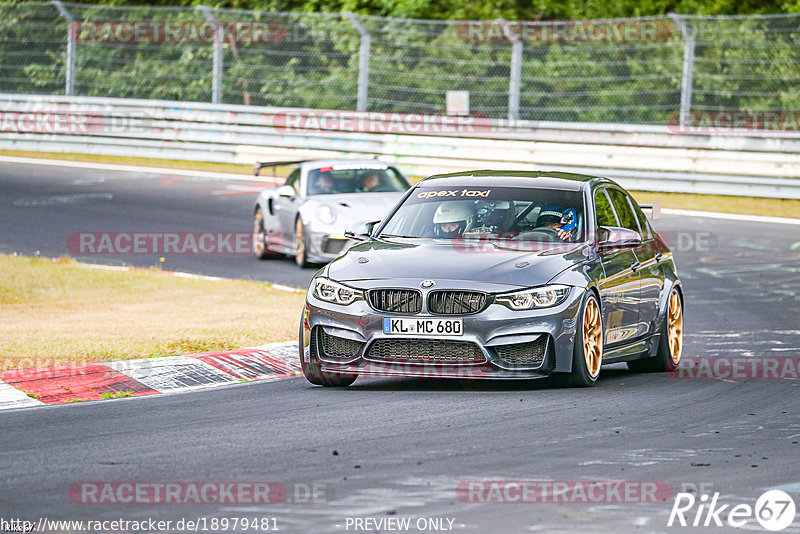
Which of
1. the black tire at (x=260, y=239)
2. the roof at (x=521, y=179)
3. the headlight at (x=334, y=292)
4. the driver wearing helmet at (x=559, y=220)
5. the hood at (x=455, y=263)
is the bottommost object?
the black tire at (x=260, y=239)

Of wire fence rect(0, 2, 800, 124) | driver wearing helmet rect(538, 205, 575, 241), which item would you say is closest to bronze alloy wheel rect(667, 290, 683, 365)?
driver wearing helmet rect(538, 205, 575, 241)

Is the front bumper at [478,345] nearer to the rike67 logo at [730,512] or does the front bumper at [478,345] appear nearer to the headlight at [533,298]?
the headlight at [533,298]

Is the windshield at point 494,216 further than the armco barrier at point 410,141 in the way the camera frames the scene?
No

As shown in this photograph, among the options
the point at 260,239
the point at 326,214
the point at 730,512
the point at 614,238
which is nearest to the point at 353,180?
the point at 326,214

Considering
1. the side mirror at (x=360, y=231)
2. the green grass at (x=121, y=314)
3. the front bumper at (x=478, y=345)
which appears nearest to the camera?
the front bumper at (x=478, y=345)

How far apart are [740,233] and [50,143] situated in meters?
15.8

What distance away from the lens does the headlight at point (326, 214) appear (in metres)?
18.0

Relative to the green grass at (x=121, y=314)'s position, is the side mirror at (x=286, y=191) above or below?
above

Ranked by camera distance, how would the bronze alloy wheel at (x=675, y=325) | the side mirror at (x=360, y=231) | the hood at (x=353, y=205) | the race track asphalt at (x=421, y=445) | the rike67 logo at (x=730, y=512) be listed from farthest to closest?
1. the hood at (x=353, y=205)
2. the bronze alloy wheel at (x=675, y=325)
3. the side mirror at (x=360, y=231)
4. the race track asphalt at (x=421, y=445)
5. the rike67 logo at (x=730, y=512)

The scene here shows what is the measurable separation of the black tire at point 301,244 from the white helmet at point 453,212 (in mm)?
7872

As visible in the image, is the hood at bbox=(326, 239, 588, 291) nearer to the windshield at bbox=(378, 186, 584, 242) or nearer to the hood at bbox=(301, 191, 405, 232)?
the windshield at bbox=(378, 186, 584, 242)

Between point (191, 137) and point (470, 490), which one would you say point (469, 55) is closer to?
point (191, 137)

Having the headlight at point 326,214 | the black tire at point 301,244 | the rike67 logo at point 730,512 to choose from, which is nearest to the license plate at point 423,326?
the rike67 logo at point 730,512

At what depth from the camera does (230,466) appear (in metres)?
6.85
